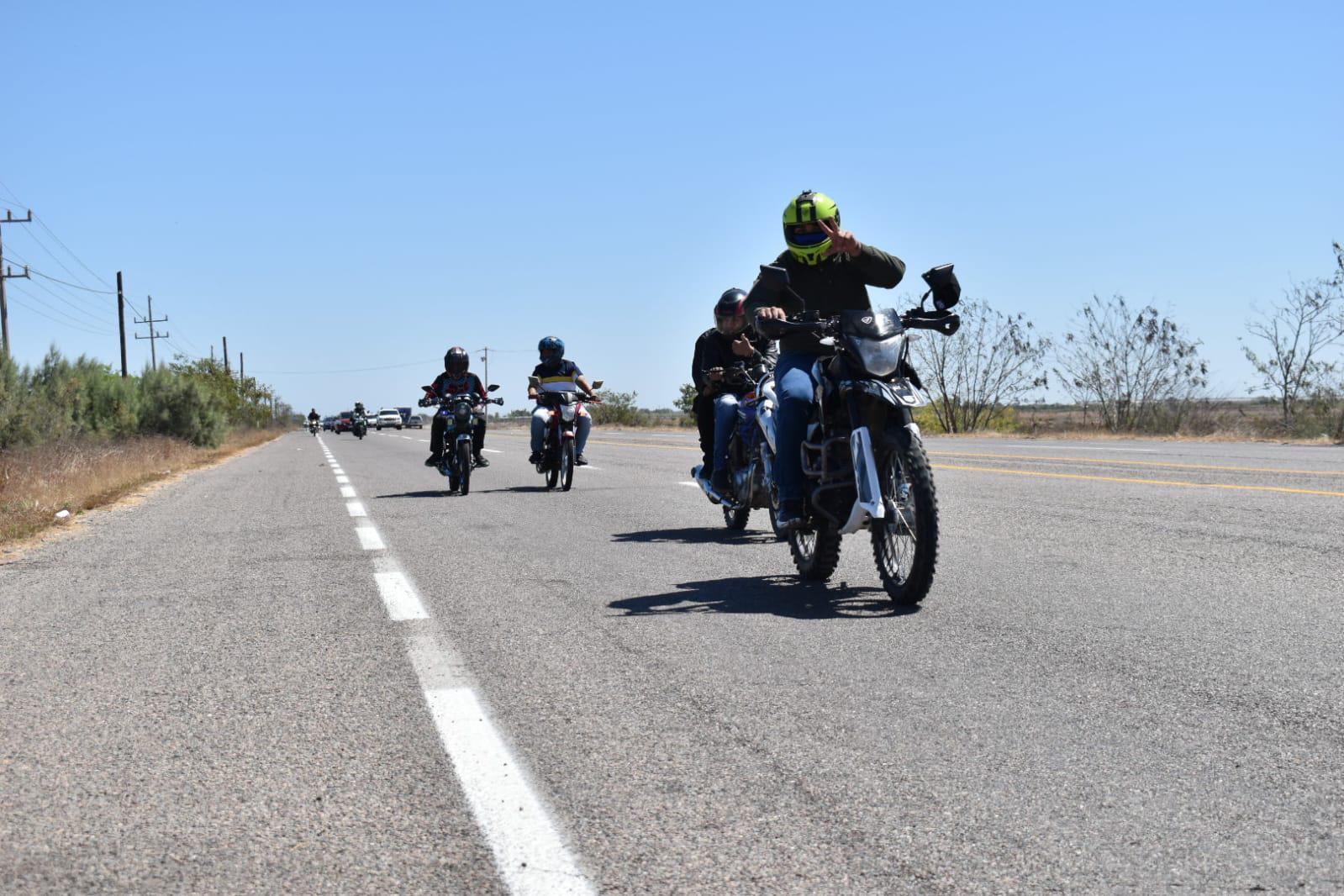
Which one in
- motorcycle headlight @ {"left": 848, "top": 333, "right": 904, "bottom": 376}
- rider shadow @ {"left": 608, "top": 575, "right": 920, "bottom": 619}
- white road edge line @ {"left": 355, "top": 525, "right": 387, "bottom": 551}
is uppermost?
motorcycle headlight @ {"left": 848, "top": 333, "right": 904, "bottom": 376}

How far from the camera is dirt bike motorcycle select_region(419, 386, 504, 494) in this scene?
14328 mm

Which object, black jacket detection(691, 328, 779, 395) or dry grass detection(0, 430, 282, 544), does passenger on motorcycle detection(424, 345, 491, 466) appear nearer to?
dry grass detection(0, 430, 282, 544)

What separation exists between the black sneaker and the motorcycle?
828cm

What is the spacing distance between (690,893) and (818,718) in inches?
54.0

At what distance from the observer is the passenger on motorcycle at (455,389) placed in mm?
14945

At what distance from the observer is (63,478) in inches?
669

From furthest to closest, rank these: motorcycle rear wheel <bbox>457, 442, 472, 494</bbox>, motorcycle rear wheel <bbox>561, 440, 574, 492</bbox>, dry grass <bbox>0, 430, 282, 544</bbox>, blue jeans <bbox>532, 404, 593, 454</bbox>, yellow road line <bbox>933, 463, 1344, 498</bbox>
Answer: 1. blue jeans <bbox>532, 404, 593, 454</bbox>
2. motorcycle rear wheel <bbox>561, 440, 574, 492</bbox>
3. motorcycle rear wheel <bbox>457, 442, 472, 494</bbox>
4. dry grass <bbox>0, 430, 282, 544</bbox>
5. yellow road line <bbox>933, 463, 1344, 498</bbox>

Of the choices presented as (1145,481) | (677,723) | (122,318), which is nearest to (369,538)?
(677,723)

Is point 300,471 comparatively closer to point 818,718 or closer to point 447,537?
point 447,537

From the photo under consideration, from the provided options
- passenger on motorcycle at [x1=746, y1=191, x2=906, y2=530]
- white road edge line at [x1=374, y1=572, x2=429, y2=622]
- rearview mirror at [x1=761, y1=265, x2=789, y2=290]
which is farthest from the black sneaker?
white road edge line at [x1=374, y1=572, x2=429, y2=622]

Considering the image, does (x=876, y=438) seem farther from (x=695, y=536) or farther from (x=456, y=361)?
(x=456, y=361)

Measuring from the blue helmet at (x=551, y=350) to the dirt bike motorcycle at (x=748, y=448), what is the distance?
5736mm

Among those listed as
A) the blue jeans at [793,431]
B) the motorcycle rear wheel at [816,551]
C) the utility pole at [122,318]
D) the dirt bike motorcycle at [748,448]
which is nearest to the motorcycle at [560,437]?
the dirt bike motorcycle at [748,448]

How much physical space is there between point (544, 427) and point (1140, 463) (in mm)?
8059
